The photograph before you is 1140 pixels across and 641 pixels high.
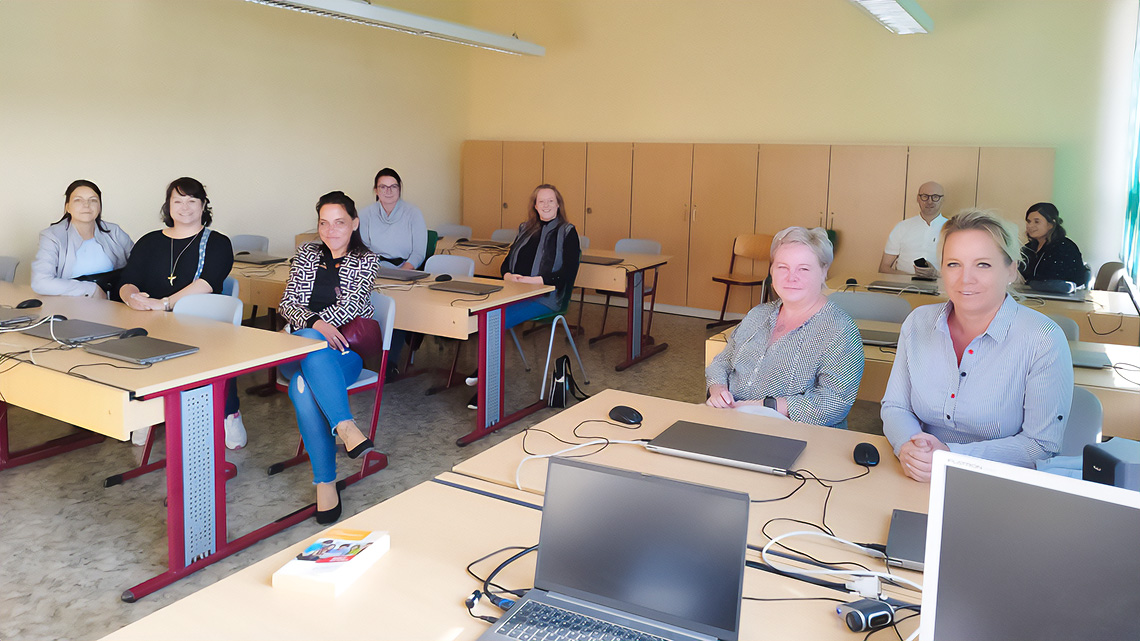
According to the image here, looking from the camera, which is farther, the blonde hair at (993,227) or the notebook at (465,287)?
the notebook at (465,287)

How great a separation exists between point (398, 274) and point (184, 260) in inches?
49.6

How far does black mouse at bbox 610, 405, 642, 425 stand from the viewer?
2.41m

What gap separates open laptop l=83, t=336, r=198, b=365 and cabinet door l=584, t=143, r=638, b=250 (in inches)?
217

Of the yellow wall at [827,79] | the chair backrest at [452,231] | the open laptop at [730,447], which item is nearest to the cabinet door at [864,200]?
the yellow wall at [827,79]

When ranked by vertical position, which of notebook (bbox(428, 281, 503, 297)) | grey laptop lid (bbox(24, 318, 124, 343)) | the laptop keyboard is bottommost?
the laptop keyboard

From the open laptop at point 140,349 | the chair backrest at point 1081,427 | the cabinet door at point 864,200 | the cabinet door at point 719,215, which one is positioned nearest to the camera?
the chair backrest at point 1081,427

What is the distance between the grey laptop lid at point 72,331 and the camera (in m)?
3.19

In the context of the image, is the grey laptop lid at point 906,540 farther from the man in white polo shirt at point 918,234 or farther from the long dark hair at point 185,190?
the man in white polo shirt at point 918,234

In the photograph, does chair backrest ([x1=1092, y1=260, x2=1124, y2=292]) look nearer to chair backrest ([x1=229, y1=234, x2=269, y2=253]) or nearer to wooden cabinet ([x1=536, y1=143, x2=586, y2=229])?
wooden cabinet ([x1=536, y1=143, x2=586, y2=229])

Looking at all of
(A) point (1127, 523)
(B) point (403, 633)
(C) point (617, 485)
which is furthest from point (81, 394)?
(A) point (1127, 523)

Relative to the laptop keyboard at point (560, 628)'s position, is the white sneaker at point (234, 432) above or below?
below

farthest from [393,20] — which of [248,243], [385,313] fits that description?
[385,313]

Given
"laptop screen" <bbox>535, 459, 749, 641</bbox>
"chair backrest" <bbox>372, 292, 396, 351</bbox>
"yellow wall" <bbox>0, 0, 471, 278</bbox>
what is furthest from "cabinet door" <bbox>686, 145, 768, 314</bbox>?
"laptop screen" <bbox>535, 459, 749, 641</bbox>

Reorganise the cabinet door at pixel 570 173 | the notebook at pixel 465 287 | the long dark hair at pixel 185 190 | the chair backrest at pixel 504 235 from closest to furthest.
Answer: the long dark hair at pixel 185 190 → the notebook at pixel 465 287 → the chair backrest at pixel 504 235 → the cabinet door at pixel 570 173
